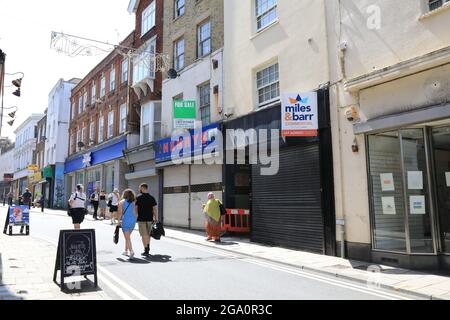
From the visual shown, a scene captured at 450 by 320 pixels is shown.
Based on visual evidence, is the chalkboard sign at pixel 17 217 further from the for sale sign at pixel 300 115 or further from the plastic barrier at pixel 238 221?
the for sale sign at pixel 300 115

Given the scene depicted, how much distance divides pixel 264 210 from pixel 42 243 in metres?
7.17

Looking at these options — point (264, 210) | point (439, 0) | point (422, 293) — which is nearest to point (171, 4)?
point (264, 210)

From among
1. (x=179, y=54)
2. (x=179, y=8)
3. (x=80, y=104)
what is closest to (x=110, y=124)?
(x=80, y=104)

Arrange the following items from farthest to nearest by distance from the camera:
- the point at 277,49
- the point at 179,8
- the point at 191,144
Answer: the point at 179,8 → the point at 191,144 → the point at 277,49

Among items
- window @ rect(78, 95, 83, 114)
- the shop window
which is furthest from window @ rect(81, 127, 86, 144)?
the shop window

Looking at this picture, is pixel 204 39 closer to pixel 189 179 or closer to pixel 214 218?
pixel 189 179

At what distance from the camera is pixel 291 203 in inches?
475

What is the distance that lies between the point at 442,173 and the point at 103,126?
2504cm

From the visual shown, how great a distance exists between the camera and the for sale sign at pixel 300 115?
440 inches

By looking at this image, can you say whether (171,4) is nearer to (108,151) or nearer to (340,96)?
(108,151)

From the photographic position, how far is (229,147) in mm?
15203

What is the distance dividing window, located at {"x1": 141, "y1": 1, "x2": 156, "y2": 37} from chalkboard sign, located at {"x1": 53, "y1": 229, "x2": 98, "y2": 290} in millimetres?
18110

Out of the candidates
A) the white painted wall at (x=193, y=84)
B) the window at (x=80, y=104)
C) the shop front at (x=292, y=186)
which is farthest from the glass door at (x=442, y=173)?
the window at (x=80, y=104)

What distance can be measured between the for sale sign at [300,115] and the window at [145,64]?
37.8 ft
